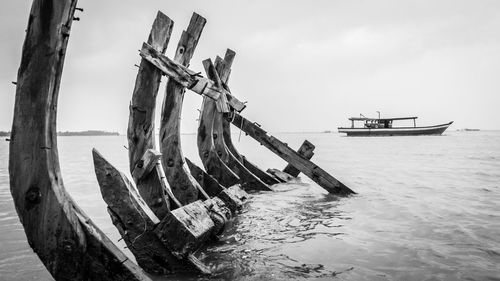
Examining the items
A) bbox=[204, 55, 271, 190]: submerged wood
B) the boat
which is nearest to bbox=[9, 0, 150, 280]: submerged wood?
bbox=[204, 55, 271, 190]: submerged wood

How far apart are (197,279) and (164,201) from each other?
3.09 feet

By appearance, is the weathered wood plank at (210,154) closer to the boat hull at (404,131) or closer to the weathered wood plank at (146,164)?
the weathered wood plank at (146,164)

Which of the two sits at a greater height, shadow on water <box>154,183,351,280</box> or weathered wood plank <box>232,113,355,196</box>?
weathered wood plank <box>232,113,355,196</box>

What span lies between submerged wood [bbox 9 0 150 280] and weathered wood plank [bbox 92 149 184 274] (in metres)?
0.59

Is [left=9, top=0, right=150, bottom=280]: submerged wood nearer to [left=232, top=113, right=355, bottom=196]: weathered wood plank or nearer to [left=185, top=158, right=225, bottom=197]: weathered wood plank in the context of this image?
[left=185, top=158, right=225, bottom=197]: weathered wood plank

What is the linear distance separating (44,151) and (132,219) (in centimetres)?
96

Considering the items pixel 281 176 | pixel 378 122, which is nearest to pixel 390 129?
pixel 378 122

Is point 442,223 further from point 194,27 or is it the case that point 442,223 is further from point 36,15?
point 36,15

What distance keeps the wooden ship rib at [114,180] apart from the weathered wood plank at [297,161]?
7.62 ft

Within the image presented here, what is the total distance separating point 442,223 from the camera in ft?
14.8

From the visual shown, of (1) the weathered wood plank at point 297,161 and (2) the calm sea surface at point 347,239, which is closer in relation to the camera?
(2) the calm sea surface at point 347,239

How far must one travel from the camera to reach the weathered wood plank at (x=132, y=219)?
242cm

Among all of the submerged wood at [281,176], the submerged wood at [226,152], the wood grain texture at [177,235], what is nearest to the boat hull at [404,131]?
the submerged wood at [281,176]

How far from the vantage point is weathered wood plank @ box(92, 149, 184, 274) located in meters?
2.42
